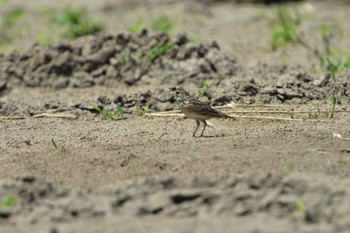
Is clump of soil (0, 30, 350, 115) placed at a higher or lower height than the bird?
lower

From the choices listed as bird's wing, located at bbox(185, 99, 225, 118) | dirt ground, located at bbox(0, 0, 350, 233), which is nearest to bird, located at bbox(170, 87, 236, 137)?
bird's wing, located at bbox(185, 99, 225, 118)

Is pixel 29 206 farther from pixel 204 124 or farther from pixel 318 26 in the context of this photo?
pixel 318 26

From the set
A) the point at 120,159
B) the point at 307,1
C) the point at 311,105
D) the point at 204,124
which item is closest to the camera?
the point at 120,159

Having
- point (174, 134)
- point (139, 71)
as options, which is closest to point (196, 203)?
point (174, 134)

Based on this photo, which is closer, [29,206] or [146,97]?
[29,206]

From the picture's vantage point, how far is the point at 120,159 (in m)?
7.39

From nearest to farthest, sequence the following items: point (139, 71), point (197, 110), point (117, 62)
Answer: point (197, 110), point (139, 71), point (117, 62)

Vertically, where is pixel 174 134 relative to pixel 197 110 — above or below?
below

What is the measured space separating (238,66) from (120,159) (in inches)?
171

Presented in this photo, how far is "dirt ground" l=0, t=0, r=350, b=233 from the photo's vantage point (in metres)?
5.80

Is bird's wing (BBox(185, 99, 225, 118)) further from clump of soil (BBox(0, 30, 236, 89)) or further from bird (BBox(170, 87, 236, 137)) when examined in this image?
clump of soil (BBox(0, 30, 236, 89))

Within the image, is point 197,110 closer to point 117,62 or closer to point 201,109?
point 201,109

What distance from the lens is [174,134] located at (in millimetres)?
8594

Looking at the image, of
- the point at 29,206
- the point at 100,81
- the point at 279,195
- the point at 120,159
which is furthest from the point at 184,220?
the point at 100,81
